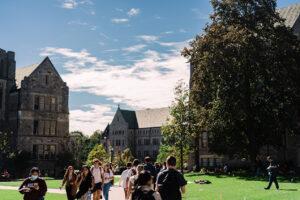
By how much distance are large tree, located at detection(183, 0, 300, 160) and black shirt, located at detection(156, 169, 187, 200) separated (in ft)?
109

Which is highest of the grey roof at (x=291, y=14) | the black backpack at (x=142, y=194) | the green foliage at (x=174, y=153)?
the grey roof at (x=291, y=14)

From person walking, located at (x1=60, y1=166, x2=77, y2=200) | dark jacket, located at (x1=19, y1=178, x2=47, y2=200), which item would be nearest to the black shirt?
dark jacket, located at (x1=19, y1=178, x2=47, y2=200)

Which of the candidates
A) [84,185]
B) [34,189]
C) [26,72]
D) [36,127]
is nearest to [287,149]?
[36,127]

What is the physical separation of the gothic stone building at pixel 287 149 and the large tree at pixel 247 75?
26.2 feet

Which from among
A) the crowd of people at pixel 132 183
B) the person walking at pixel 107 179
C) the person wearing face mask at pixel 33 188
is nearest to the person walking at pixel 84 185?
the crowd of people at pixel 132 183

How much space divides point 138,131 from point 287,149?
68.4 metres

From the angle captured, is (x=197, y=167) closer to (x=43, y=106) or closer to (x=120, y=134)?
(x=43, y=106)

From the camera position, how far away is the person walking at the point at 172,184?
1014 cm

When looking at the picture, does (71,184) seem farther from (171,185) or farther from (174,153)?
(174,153)

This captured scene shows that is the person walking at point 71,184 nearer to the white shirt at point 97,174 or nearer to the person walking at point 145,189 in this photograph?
the white shirt at point 97,174

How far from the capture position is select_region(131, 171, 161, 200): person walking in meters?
7.83

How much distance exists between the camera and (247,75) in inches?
1737

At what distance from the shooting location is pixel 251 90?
4366 cm

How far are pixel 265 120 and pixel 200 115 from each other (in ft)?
20.8
